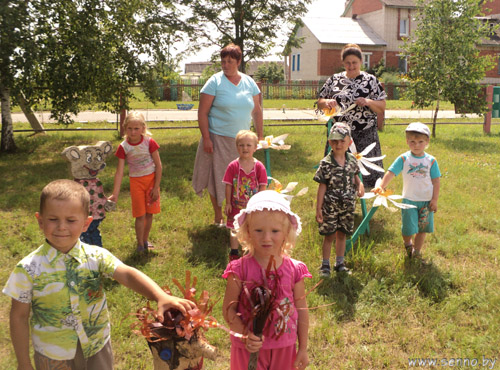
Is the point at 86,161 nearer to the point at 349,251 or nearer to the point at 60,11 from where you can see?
the point at 349,251

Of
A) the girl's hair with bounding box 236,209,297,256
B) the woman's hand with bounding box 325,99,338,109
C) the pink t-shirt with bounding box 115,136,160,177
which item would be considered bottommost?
the girl's hair with bounding box 236,209,297,256

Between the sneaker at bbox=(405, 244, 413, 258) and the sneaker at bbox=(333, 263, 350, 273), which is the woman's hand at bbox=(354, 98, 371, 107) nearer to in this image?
the sneaker at bbox=(405, 244, 413, 258)

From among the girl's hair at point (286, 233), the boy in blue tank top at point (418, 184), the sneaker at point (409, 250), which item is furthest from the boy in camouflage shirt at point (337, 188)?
the girl's hair at point (286, 233)

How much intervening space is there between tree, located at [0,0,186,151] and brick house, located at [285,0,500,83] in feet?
96.3

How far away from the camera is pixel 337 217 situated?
434 cm

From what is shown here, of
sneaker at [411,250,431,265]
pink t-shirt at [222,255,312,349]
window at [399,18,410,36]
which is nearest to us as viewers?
pink t-shirt at [222,255,312,349]

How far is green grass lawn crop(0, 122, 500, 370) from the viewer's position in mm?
3367

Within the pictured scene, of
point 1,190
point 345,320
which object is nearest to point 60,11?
point 1,190

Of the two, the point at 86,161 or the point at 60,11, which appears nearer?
the point at 86,161

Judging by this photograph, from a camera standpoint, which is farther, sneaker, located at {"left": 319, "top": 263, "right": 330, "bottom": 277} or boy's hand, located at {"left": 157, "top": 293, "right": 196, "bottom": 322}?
sneaker, located at {"left": 319, "top": 263, "right": 330, "bottom": 277}

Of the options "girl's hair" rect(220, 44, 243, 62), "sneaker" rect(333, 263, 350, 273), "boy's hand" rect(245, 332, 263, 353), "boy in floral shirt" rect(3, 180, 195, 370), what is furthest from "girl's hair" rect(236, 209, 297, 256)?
"girl's hair" rect(220, 44, 243, 62)

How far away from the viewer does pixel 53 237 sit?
197cm

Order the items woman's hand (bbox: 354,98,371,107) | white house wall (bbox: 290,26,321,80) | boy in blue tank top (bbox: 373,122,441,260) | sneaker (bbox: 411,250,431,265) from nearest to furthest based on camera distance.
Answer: boy in blue tank top (bbox: 373,122,441,260), sneaker (bbox: 411,250,431,265), woman's hand (bbox: 354,98,371,107), white house wall (bbox: 290,26,321,80)

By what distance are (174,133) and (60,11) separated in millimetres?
5588
